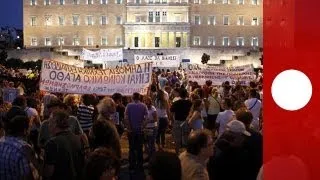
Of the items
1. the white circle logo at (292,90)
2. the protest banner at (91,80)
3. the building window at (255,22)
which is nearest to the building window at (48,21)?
Answer: the building window at (255,22)

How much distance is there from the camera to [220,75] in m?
18.6

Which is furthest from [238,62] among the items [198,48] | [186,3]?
[186,3]

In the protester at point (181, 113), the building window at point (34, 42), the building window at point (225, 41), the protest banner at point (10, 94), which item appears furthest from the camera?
the building window at point (34, 42)

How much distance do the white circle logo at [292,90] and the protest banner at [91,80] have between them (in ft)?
33.7

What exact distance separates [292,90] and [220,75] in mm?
17460

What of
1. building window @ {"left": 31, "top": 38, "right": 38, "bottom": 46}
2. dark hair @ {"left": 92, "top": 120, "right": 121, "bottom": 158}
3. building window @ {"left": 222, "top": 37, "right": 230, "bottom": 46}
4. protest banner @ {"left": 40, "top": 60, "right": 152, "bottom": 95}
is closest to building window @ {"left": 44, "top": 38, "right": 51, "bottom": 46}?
building window @ {"left": 31, "top": 38, "right": 38, "bottom": 46}

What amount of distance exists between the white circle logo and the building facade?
83388mm

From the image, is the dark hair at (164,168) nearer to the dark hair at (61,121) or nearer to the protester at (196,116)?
the dark hair at (61,121)

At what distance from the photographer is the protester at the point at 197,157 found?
384 cm

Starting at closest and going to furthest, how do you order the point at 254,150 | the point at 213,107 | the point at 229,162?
the point at 229,162 → the point at 254,150 → the point at 213,107

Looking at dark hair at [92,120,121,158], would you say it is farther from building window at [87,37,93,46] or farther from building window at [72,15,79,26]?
building window at [72,15,79,26]

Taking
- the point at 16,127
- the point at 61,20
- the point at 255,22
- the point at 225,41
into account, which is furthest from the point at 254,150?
Result: the point at 61,20

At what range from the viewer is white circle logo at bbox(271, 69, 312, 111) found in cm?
120

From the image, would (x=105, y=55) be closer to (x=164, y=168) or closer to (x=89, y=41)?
(x=164, y=168)
